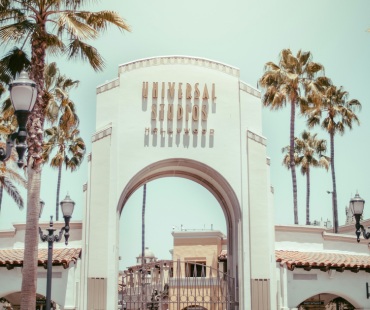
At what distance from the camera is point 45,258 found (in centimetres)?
2044

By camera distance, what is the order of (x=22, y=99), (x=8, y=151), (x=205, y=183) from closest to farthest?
(x=22, y=99) → (x=8, y=151) → (x=205, y=183)

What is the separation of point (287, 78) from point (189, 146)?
15933mm

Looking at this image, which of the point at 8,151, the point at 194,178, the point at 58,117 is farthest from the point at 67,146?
the point at 8,151

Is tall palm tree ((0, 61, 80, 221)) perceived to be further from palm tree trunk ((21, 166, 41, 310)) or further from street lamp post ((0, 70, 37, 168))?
street lamp post ((0, 70, 37, 168))

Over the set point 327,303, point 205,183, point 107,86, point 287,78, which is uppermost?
point 287,78

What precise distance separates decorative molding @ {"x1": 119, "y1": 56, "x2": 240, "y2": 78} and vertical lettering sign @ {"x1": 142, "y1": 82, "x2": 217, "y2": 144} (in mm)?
662

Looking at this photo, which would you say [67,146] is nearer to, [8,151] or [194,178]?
[194,178]

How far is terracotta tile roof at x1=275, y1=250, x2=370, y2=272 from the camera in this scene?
2047 centimetres

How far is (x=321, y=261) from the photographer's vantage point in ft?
68.4

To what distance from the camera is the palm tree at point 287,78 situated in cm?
3431

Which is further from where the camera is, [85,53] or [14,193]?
[14,193]

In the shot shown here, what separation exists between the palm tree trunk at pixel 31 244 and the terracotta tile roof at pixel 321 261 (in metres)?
8.42

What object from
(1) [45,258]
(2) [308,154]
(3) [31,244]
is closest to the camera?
(3) [31,244]

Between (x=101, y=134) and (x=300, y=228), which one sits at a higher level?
(x=101, y=134)
